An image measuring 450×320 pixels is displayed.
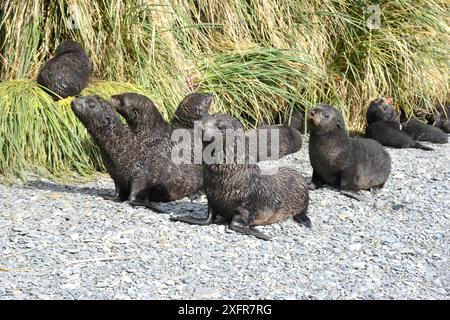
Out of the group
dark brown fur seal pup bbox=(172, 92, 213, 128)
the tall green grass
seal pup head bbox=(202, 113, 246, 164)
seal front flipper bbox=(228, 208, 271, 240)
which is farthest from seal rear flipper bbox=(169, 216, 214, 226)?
the tall green grass

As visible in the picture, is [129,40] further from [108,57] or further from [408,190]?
[408,190]

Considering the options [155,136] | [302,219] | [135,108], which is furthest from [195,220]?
[135,108]

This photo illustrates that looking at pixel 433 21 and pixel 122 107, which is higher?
pixel 433 21

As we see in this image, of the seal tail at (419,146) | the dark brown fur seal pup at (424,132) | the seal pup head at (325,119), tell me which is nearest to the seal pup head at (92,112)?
the seal pup head at (325,119)

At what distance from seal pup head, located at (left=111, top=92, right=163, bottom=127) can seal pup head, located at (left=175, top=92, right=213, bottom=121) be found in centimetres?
55

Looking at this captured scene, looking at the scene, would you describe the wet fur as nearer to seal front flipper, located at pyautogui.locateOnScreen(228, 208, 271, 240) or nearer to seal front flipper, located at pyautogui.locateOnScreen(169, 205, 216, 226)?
seal front flipper, located at pyautogui.locateOnScreen(169, 205, 216, 226)

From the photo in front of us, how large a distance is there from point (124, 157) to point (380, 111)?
3.31 metres

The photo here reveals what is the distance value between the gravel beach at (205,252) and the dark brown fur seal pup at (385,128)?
1.93 m

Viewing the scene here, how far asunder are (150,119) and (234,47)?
2349 mm

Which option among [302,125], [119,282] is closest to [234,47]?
[302,125]

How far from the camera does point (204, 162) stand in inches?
194

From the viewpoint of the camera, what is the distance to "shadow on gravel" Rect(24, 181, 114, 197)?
5.79 meters

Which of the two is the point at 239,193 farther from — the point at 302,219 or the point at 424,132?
the point at 424,132

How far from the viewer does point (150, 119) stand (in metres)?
5.80
